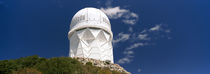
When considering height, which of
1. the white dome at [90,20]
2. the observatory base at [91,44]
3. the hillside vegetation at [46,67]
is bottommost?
the hillside vegetation at [46,67]

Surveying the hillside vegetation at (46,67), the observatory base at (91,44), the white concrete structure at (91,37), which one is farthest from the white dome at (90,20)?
the hillside vegetation at (46,67)

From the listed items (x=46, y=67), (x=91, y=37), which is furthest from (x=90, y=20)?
(x=46, y=67)

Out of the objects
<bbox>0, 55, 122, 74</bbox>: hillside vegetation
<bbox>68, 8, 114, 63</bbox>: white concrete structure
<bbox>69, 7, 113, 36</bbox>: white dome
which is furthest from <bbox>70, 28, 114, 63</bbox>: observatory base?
<bbox>0, 55, 122, 74</bbox>: hillside vegetation

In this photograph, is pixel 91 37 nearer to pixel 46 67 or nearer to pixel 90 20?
pixel 90 20

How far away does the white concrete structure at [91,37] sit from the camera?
4088 cm

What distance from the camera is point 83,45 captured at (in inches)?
1624

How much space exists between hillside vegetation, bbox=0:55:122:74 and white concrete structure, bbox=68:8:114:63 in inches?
416

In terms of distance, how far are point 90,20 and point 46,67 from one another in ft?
59.3

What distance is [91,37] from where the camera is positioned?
42000 millimetres

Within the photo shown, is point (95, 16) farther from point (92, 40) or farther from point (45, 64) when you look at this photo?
point (45, 64)

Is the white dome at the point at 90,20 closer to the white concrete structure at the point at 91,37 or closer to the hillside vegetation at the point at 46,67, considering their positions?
the white concrete structure at the point at 91,37

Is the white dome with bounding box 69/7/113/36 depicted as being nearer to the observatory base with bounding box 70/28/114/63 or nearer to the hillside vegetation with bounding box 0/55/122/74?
the observatory base with bounding box 70/28/114/63

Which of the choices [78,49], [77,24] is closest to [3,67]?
[78,49]

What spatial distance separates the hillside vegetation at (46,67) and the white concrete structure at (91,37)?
1055 cm
